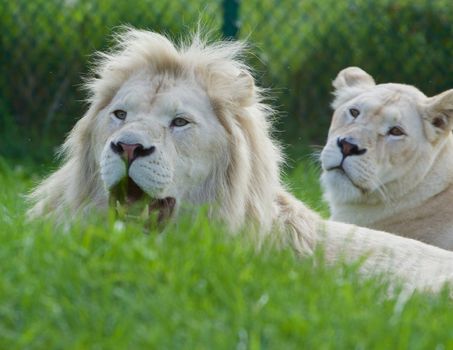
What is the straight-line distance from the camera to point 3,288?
3549 millimetres

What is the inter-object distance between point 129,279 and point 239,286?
360mm

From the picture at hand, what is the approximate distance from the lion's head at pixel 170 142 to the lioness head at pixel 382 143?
1494 millimetres

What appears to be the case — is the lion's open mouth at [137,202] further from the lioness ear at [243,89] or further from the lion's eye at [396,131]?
the lion's eye at [396,131]

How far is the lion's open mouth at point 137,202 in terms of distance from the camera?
14.6 ft

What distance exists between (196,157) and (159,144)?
212 mm

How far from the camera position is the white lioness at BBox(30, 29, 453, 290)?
453cm

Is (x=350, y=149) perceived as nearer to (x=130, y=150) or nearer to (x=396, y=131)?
(x=396, y=131)

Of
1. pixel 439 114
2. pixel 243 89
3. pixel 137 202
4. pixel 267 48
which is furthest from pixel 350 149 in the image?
pixel 267 48

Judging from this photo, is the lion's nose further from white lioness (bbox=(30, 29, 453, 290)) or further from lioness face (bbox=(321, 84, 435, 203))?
lioness face (bbox=(321, 84, 435, 203))

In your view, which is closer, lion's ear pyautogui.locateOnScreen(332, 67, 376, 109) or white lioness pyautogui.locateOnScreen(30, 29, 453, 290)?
white lioness pyautogui.locateOnScreen(30, 29, 453, 290)

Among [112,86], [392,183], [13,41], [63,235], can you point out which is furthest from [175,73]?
[13,41]

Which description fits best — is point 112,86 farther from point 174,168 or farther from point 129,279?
point 129,279

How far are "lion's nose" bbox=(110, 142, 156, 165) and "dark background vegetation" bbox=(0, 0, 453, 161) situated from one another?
16.8ft

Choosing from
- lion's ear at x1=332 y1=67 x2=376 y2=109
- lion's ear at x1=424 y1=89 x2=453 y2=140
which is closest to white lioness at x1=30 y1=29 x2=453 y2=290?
lion's ear at x1=424 y1=89 x2=453 y2=140
